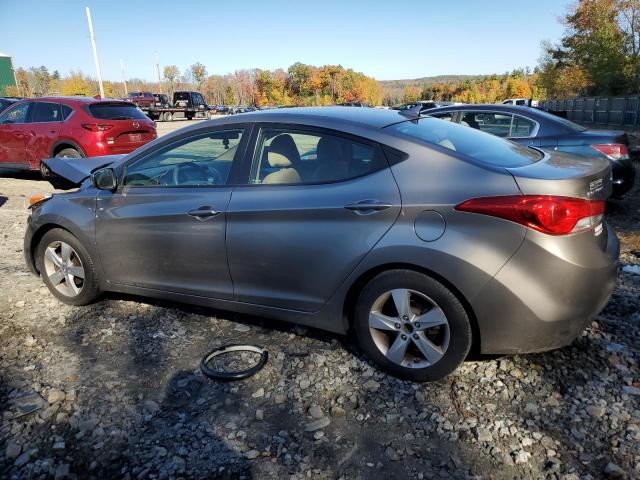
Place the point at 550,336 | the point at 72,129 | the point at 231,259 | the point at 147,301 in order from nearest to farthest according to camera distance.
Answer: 1. the point at 550,336
2. the point at 231,259
3. the point at 147,301
4. the point at 72,129

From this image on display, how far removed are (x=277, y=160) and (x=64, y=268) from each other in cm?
221

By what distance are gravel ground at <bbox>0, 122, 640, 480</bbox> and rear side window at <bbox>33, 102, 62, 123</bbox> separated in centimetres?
742

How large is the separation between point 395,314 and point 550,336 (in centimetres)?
85

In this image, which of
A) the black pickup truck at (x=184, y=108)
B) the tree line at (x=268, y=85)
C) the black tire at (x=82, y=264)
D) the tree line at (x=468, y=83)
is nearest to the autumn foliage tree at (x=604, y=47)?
the tree line at (x=468, y=83)

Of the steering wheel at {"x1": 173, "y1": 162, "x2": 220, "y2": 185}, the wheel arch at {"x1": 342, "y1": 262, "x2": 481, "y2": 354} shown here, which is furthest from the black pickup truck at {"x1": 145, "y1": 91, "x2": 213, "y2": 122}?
the wheel arch at {"x1": 342, "y1": 262, "x2": 481, "y2": 354}

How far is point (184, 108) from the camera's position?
132ft

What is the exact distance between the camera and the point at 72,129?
9.55 metres

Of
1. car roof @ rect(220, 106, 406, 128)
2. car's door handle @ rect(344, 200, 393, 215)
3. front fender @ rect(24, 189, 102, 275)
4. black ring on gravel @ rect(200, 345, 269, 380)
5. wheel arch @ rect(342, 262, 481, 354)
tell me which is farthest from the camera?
front fender @ rect(24, 189, 102, 275)

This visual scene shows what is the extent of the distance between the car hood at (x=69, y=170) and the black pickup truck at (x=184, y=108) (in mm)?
35196

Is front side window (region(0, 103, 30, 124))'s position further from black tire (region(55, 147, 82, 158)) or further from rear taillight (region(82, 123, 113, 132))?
rear taillight (region(82, 123, 113, 132))

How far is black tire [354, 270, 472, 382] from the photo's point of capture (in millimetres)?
2670

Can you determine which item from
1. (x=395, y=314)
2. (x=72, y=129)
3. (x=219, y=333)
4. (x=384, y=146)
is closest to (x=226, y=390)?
(x=219, y=333)

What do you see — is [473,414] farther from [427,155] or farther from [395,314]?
[427,155]

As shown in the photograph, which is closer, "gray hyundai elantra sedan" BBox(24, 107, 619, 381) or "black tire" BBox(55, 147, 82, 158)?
"gray hyundai elantra sedan" BBox(24, 107, 619, 381)
